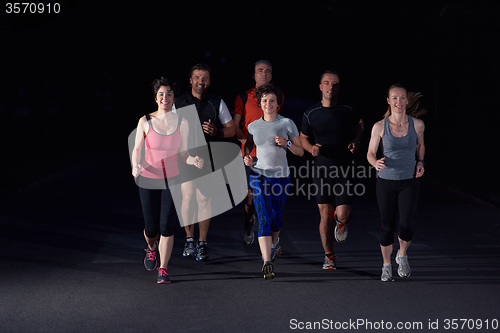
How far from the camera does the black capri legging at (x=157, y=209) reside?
7.43 meters

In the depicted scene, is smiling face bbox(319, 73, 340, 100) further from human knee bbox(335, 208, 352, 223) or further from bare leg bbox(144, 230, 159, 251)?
bare leg bbox(144, 230, 159, 251)

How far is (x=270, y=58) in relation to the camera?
41.1 m

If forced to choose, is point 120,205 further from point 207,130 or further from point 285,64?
point 285,64

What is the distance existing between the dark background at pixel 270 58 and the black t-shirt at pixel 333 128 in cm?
682

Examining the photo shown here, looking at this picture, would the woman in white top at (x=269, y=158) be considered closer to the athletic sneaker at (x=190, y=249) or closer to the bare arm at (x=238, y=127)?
the bare arm at (x=238, y=127)

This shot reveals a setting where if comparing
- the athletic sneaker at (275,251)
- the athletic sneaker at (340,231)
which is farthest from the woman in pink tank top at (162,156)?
the athletic sneaker at (340,231)

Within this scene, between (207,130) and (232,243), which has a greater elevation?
(207,130)

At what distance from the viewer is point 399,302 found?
21.9 ft

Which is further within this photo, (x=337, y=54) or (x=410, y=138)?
(x=337, y=54)

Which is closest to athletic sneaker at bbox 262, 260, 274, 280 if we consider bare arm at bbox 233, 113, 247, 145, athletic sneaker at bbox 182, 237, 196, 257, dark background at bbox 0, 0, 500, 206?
athletic sneaker at bbox 182, 237, 196, 257

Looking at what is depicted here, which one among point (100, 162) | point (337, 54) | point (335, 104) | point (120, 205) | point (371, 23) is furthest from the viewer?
point (337, 54)

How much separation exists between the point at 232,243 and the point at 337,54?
95.7 ft


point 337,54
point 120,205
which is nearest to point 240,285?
point 120,205

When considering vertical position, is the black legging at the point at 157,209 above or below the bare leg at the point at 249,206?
above
